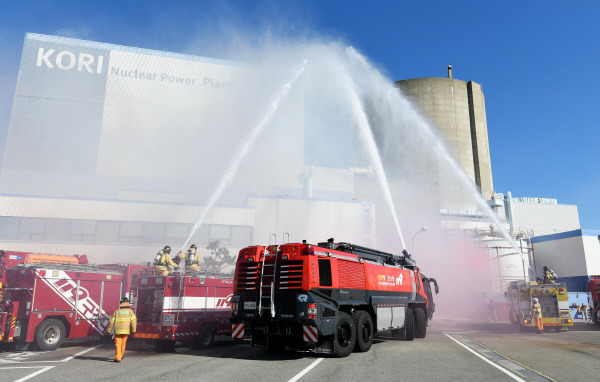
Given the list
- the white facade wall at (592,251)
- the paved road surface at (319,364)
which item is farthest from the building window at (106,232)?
the white facade wall at (592,251)

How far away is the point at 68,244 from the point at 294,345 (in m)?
39.8

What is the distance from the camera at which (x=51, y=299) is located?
45.3 feet

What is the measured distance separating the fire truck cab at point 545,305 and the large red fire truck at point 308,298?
470 inches

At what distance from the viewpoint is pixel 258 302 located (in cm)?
1100

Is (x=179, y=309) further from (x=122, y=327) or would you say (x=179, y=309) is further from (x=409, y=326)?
(x=409, y=326)

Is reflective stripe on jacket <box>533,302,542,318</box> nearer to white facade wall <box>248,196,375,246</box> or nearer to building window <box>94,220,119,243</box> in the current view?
white facade wall <box>248,196,375,246</box>

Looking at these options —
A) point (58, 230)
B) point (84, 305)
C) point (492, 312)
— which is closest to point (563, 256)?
point (492, 312)

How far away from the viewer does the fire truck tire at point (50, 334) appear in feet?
43.4

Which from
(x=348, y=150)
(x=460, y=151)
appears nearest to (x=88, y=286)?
(x=348, y=150)

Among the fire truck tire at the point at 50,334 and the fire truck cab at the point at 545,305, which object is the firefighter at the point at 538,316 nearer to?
the fire truck cab at the point at 545,305

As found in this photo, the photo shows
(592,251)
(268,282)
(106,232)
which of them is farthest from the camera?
(592,251)

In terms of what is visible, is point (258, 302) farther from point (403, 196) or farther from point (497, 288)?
point (403, 196)

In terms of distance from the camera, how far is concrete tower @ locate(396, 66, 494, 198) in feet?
241

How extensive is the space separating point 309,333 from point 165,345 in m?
5.75
